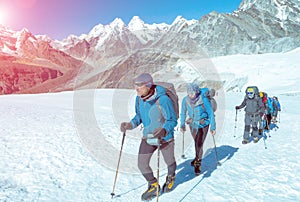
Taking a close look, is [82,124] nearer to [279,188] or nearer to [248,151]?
[248,151]

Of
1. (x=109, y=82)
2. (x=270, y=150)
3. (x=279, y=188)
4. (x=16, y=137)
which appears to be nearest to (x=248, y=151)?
(x=270, y=150)

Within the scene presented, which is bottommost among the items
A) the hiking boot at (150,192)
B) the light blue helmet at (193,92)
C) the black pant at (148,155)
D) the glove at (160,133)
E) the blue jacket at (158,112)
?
the hiking boot at (150,192)

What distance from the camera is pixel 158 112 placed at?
498 centimetres

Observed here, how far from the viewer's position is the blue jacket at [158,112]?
16.0 ft

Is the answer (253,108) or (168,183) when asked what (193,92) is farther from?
(253,108)

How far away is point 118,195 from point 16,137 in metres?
4.55

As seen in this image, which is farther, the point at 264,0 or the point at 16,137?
the point at 264,0

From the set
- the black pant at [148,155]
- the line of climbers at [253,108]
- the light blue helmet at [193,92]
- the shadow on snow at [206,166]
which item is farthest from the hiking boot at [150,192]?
the line of climbers at [253,108]

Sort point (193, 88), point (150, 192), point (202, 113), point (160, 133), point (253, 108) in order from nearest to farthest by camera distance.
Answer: point (160, 133)
point (150, 192)
point (193, 88)
point (202, 113)
point (253, 108)

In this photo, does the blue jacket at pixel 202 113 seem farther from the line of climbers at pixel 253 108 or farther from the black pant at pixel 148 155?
the line of climbers at pixel 253 108

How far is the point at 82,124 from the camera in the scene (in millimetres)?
11266

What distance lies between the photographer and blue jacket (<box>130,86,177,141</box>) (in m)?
4.89

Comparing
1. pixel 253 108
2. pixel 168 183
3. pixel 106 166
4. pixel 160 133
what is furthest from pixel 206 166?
pixel 253 108

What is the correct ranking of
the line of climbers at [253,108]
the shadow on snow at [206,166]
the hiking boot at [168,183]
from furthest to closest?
the line of climbers at [253,108] → the shadow on snow at [206,166] → the hiking boot at [168,183]
